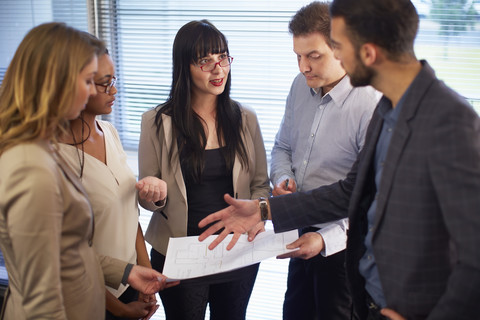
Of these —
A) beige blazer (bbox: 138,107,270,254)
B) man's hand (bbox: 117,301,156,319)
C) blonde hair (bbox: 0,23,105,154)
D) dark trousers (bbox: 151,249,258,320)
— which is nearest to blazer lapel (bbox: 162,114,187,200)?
beige blazer (bbox: 138,107,270,254)

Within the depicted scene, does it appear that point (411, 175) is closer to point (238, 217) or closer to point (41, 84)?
point (238, 217)

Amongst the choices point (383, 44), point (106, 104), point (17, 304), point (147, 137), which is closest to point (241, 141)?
point (147, 137)

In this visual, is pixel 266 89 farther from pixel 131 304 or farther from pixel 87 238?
pixel 87 238

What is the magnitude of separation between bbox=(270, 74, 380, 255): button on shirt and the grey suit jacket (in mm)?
493

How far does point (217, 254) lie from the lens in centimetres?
164

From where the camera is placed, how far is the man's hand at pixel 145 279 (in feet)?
5.26

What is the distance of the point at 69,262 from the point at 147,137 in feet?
2.67

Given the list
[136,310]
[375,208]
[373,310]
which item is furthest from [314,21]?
[136,310]

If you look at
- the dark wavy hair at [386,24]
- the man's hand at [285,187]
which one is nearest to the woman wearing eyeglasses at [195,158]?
the man's hand at [285,187]

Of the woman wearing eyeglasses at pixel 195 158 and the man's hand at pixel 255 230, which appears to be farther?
the woman wearing eyeglasses at pixel 195 158

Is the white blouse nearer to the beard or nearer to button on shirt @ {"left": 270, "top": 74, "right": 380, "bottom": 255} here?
button on shirt @ {"left": 270, "top": 74, "right": 380, "bottom": 255}

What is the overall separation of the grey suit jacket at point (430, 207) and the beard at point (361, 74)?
13 cm

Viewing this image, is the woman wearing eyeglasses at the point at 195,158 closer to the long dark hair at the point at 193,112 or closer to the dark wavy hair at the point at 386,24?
the long dark hair at the point at 193,112

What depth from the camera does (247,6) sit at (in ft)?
9.36
